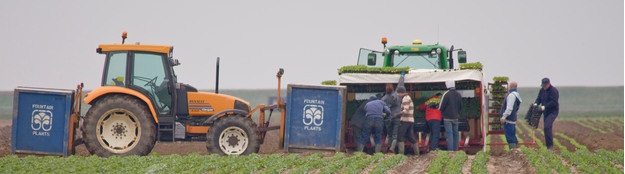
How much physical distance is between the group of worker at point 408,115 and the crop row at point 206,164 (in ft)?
5.48

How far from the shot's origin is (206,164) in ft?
69.2

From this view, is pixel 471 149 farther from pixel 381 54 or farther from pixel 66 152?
pixel 66 152

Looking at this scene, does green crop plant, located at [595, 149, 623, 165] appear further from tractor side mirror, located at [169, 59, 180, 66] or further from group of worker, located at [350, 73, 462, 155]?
tractor side mirror, located at [169, 59, 180, 66]

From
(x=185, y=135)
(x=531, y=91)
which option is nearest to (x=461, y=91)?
(x=185, y=135)

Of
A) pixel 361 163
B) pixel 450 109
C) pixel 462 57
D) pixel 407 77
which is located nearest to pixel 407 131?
pixel 450 109

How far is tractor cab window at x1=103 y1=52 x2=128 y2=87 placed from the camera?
24188 mm

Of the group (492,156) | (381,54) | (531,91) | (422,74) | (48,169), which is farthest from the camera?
(531,91)

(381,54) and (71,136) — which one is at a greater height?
(381,54)

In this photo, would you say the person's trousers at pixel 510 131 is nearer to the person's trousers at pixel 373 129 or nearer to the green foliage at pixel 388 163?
the person's trousers at pixel 373 129

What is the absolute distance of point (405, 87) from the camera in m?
26.2

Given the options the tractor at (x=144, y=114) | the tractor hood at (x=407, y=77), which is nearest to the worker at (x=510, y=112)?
the tractor hood at (x=407, y=77)

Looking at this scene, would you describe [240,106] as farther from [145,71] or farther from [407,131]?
[407,131]

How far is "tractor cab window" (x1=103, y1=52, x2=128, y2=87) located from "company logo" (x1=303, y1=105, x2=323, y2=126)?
3560 millimetres

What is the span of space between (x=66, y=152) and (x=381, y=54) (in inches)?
323
